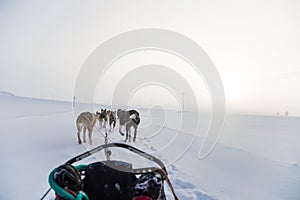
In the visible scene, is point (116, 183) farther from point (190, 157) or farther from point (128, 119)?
point (128, 119)

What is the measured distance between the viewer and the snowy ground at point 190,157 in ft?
3.33

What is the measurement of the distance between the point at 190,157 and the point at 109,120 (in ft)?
3.96

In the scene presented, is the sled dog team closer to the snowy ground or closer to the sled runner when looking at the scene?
the snowy ground

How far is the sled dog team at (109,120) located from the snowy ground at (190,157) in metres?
0.14

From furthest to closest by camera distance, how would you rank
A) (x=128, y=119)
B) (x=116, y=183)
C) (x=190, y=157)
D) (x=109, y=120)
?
(x=109, y=120), (x=128, y=119), (x=190, y=157), (x=116, y=183)

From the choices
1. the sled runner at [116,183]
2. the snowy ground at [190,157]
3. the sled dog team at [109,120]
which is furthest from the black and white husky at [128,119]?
the sled runner at [116,183]

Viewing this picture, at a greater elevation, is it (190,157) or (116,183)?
(116,183)

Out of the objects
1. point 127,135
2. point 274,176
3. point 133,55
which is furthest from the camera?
point 127,135

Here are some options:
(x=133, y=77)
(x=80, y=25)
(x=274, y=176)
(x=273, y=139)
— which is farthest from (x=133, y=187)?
(x=273, y=139)

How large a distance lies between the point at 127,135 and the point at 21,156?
1.08 meters

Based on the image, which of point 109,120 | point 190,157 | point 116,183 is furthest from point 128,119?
point 116,183

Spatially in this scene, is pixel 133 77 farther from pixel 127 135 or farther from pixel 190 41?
pixel 127 135

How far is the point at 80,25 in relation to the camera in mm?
1083

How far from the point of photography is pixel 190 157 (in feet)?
5.04
